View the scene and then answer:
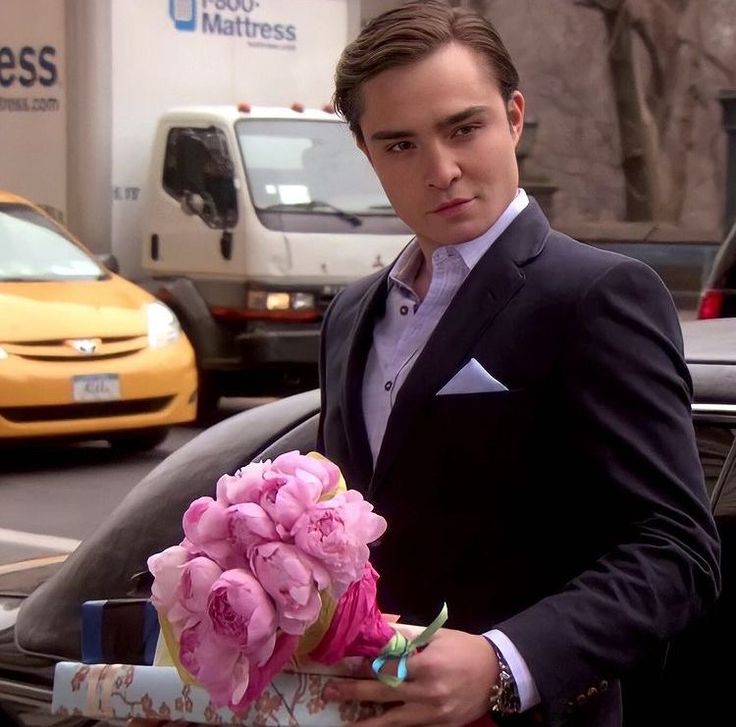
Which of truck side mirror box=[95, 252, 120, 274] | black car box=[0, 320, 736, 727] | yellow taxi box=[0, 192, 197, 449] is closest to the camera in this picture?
black car box=[0, 320, 736, 727]

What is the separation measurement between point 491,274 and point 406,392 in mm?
165

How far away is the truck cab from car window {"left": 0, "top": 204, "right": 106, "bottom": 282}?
1037 millimetres

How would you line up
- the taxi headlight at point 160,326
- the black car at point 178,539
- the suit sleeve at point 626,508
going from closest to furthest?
the suit sleeve at point 626,508 < the black car at point 178,539 < the taxi headlight at point 160,326

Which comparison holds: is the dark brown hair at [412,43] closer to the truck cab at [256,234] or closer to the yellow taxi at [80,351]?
the yellow taxi at [80,351]

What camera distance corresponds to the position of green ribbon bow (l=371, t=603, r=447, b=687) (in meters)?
1.64

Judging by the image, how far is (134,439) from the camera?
988 centimetres

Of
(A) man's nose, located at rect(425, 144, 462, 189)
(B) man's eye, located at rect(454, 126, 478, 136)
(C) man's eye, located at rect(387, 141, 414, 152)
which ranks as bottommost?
(A) man's nose, located at rect(425, 144, 462, 189)

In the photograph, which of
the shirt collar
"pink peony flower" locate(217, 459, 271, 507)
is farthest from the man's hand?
the shirt collar

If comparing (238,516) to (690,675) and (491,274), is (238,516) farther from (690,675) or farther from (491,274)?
(690,675)

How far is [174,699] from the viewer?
1743 mm

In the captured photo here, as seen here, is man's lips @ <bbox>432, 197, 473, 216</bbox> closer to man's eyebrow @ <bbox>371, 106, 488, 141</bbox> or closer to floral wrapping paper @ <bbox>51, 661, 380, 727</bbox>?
man's eyebrow @ <bbox>371, 106, 488, 141</bbox>

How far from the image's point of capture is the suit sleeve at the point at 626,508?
1728 mm

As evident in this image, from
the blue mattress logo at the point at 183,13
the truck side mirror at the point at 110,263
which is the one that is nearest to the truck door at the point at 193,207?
the truck side mirror at the point at 110,263

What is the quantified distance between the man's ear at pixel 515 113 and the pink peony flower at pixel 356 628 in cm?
61
